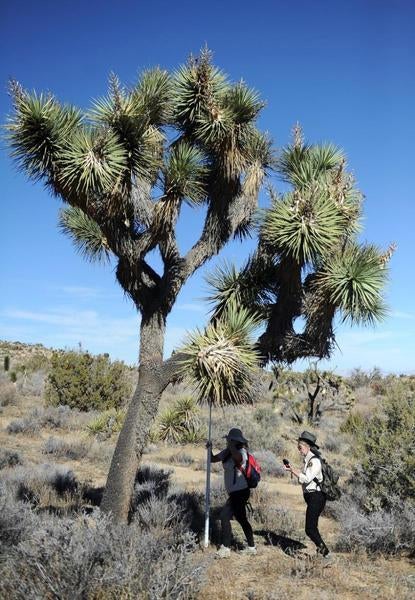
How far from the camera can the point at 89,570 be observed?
13.4 ft

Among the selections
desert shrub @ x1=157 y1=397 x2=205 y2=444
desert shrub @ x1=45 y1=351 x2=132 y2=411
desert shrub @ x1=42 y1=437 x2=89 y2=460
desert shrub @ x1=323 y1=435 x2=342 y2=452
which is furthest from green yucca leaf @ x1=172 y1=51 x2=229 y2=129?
desert shrub @ x1=45 y1=351 x2=132 y2=411

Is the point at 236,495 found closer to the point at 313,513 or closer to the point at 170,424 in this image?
the point at 313,513

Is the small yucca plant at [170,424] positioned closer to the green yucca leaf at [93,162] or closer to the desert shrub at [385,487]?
the desert shrub at [385,487]

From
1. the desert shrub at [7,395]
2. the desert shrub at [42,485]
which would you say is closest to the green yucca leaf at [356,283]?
the desert shrub at [42,485]


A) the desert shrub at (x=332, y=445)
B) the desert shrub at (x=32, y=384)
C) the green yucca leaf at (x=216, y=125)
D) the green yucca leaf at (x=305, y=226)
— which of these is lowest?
the desert shrub at (x=332, y=445)

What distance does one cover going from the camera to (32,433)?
50.4 ft

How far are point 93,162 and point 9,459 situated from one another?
7772 millimetres

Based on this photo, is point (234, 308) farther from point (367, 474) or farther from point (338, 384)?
point (338, 384)

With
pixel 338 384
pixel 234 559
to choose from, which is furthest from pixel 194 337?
pixel 338 384

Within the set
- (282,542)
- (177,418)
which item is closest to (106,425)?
(177,418)

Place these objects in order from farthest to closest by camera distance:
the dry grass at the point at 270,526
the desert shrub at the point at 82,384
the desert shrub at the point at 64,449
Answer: the desert shrub at the point at 82,384
the desert shrub at the point at 64,449
the dry grass at the point at 270,526

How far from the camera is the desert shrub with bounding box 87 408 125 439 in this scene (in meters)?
14.8

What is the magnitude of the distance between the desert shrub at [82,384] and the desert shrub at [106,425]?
2.55 m

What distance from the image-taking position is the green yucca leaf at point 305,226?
23.3 feet
